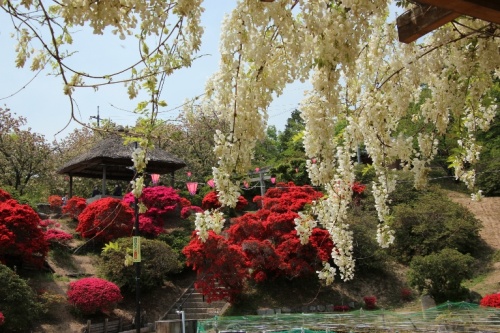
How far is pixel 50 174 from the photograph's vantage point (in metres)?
23.5

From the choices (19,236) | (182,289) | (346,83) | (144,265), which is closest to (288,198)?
(182,289)

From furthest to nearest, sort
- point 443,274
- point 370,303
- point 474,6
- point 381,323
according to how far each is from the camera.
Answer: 1. point 370,303
2. point 443,274
3. point 381,323
4. point 474,6

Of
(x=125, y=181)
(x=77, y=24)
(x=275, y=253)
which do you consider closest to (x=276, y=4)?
(x=77, y=24)

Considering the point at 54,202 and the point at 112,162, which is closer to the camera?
the point at 112,162

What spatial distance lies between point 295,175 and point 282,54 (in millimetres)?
19606

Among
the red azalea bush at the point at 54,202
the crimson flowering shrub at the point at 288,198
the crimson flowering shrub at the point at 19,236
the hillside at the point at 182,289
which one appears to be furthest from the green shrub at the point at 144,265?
the red azalea bush at the point at 54,202

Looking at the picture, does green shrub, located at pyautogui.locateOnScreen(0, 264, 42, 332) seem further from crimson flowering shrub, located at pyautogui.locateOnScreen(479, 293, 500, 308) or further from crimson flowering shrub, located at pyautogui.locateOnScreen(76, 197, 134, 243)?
crimson flowering shrub, located at pyautogui.locateOnScreen(479, 293, 500, 308)

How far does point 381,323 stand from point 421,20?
766 centimetres

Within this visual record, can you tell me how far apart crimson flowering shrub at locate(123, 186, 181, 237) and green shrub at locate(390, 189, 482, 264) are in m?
8.22

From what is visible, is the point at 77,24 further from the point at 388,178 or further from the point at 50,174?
the point at 50,174

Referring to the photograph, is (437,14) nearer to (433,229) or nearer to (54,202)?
(433,229)

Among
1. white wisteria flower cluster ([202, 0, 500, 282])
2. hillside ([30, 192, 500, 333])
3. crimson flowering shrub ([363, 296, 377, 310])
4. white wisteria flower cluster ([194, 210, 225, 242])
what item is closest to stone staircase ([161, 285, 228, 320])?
hillside ([30, 192, 500, 333])

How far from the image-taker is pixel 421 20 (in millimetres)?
2762

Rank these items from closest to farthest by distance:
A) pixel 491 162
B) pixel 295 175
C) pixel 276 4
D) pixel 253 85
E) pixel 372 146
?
pixel 276 4 < pixel 253 85 < pixel 372 146 < pixel 491 162 < pixel 295 175
